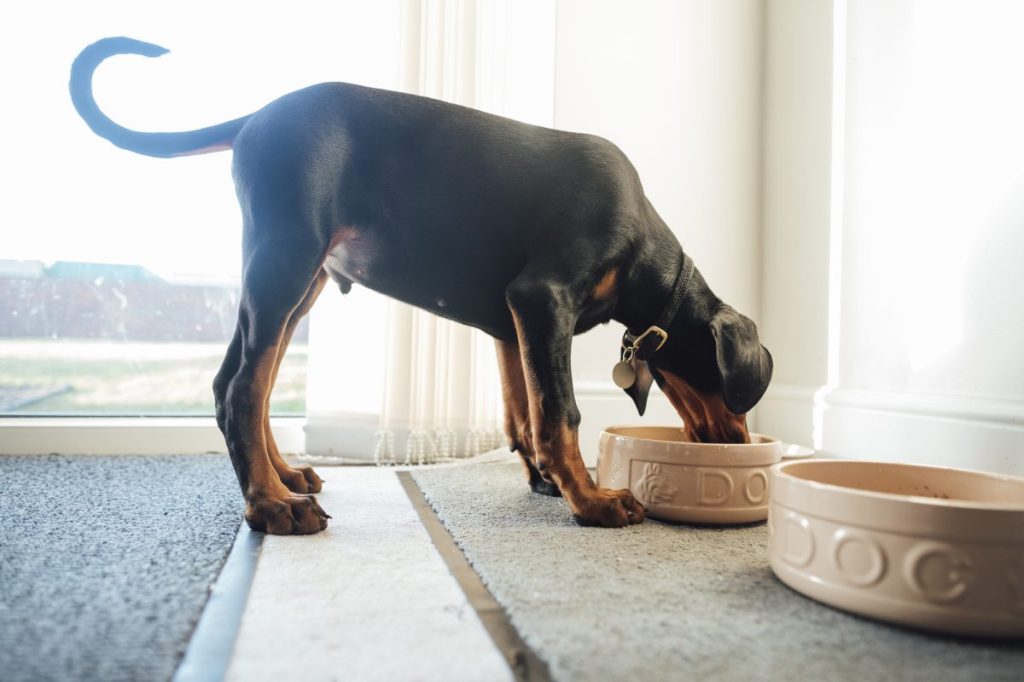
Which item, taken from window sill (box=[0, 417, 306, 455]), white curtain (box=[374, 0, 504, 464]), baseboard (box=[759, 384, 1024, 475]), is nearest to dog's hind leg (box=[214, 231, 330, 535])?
white curtain (box=[374, 0, 504, 464])

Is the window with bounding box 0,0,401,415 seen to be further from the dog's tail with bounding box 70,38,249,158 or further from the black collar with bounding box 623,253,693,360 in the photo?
the black collar with bounding box 623,253,693,360

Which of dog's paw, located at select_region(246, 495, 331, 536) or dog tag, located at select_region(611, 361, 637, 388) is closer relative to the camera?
dog's paw, located at select_region(246, 495, 331, 536)

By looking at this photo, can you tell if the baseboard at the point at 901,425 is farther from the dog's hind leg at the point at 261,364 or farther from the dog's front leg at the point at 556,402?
the dog's hind leg at the point at 261,364

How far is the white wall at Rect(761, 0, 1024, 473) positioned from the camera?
1.54m

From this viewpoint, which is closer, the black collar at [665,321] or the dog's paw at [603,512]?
the dog's paw at [603,512]

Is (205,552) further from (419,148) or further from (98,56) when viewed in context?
(98,56)

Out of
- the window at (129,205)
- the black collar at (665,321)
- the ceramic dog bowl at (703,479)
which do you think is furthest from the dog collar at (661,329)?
the window at (129,205)

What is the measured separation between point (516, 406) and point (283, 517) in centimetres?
60

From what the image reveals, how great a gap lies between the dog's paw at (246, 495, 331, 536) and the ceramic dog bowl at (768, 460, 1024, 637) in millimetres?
737

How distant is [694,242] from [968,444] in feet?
3.47

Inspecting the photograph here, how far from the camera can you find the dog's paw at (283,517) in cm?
119

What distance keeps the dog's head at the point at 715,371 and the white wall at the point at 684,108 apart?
794 mm

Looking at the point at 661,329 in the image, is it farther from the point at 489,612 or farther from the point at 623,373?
the point at 489,612

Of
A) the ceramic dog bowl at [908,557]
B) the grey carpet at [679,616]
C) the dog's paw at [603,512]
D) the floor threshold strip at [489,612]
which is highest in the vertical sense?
the ceramic dog bowl at [908,557]
